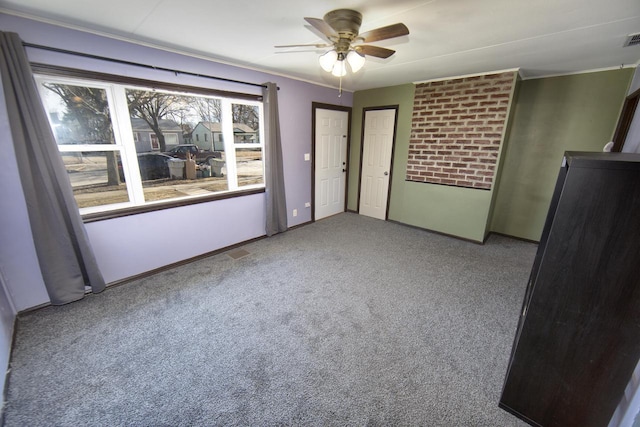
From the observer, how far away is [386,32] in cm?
164

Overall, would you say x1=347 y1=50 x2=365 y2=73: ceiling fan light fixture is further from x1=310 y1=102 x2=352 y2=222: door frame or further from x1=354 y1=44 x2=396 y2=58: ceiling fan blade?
x1=310 y1=102 x2=352 y2=222: door frame

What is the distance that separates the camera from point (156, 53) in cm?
252

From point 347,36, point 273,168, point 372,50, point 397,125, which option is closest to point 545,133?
point 397,125

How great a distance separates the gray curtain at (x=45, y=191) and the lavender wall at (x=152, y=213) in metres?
0.12

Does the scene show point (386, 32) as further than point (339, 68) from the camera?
No

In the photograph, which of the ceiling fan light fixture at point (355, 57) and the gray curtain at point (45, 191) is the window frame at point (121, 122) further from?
the ceiling fan light fixture at point (355, 57)

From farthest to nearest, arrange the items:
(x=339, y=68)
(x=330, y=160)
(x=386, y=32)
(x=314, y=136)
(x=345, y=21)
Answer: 1. (x=330, y=160)
2. (x=314, y=136)
3. (x=339, y=68)
4. (x=345, y=21)
5. (x=386, y=32)

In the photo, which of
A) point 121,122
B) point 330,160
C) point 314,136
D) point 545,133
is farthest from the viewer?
point 330,160

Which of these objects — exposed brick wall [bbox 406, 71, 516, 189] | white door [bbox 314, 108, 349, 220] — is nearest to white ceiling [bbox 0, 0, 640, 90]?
exposed brick wall [bbox 406, 71, 516, 189]

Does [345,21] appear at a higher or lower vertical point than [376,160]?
higher

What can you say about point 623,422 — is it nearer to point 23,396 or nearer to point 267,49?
point 23,396

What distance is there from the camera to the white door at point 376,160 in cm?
446

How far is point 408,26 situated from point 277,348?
2.66 m

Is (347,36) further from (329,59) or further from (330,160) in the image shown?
(330,160)
